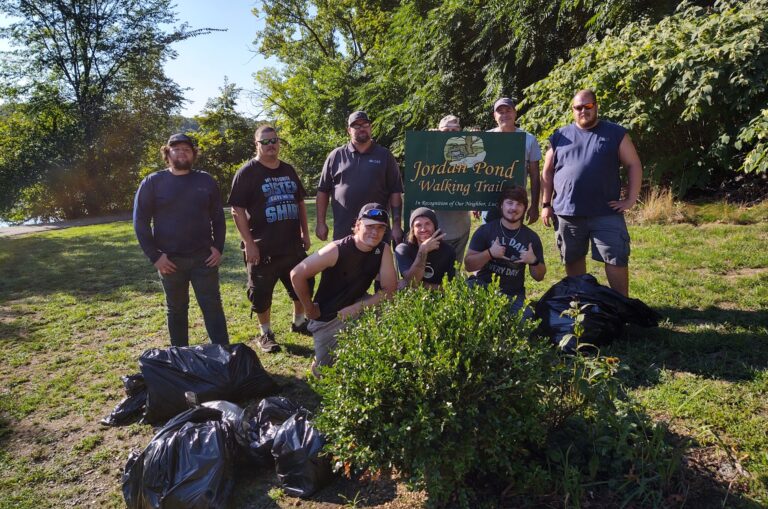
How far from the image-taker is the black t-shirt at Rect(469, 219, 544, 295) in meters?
3.90

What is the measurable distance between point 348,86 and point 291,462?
20.6m

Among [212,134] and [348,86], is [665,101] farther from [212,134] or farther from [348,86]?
[212,134]

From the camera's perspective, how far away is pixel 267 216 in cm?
438

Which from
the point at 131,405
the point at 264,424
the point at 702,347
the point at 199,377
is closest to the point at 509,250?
the point at 702,347

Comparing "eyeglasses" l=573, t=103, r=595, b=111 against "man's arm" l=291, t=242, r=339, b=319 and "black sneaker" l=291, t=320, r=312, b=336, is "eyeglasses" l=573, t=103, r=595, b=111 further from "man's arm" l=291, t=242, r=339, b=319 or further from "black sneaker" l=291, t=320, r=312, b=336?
"black sneaker" l=291, t=320, r=312, b=336

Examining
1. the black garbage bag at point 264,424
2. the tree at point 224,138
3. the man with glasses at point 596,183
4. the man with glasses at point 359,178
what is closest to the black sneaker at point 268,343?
the man with glasses at point 359,178

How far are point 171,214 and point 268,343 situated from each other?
1481 millimetres

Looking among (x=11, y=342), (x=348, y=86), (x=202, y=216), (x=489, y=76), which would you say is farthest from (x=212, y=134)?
(x=202, y=216)

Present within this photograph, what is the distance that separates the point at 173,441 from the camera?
2.56 metres

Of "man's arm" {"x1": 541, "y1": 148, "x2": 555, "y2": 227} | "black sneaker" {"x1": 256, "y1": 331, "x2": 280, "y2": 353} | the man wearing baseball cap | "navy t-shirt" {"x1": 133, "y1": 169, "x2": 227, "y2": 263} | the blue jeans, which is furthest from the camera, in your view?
"black sneaker" {"x1": 256, "y1": 331, "x2": 280, "y2": 353}

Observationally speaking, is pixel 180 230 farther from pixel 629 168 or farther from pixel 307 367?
pixel 629 168

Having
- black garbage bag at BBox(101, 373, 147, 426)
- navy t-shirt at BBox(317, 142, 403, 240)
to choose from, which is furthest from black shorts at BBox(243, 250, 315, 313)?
black garbage bag at BBox(101, 373, 147, 426)

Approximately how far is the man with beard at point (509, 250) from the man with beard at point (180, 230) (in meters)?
2.15

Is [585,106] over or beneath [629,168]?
over
